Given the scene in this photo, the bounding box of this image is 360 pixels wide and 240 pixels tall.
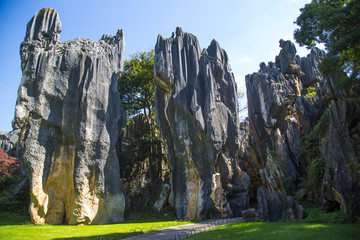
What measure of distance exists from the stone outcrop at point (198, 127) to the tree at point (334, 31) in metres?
8.21

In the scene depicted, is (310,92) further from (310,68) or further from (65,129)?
(65,129)

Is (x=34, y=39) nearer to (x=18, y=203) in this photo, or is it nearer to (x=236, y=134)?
(x=18, y=203)

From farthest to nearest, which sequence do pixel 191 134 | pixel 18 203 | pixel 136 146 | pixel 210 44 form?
pixel 136 146 < pixel 210 44 < pixel 191 134 < pixel 18 203

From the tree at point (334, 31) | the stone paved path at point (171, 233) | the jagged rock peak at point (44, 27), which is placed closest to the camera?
the stone paved path at point (171, 233)

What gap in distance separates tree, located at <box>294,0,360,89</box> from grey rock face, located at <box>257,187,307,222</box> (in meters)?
7.07

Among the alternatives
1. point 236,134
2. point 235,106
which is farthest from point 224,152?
point 235,106

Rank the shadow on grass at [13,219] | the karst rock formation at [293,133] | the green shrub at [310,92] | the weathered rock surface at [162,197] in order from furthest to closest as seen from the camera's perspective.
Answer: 1. the green shrub at [310,92]
2. the weathered rock surface at [162,197]
3. the shadow on grass at [13,219]
4. the karst rock formation at [293,133]

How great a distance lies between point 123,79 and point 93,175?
1417 centimetres

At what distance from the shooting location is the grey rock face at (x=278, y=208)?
13.4 m

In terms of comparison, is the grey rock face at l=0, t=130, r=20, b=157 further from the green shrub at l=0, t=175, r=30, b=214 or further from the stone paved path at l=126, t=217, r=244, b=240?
the stone paved path at l=126, t=217, r=244, b=240

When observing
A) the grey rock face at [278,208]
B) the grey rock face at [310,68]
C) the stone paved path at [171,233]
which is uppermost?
the grey rock face at [310,68]

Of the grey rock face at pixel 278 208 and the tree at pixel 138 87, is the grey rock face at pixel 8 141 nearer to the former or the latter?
the tree at pixel 138 87

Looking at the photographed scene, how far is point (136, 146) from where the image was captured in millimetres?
25516

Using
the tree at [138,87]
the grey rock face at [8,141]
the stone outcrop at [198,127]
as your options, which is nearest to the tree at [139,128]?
the tree at [138,87]
